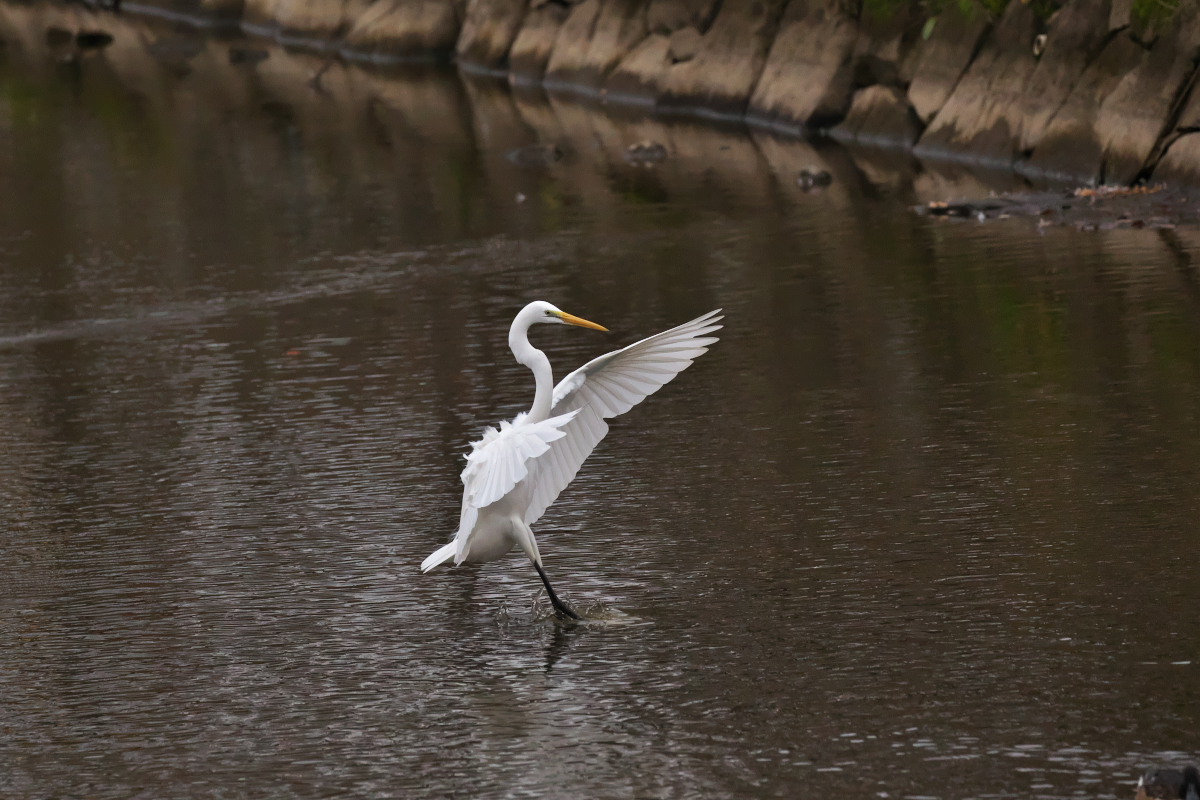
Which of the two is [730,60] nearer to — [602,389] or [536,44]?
[536,44]

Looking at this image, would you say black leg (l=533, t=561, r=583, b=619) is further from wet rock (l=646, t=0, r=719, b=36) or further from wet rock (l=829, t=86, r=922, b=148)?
wet rock (l=646, t=0, r=719, b=36)

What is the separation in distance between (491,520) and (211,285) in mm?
11840

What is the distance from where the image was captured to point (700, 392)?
13078 mm

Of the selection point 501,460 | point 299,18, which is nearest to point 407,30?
point 299,18

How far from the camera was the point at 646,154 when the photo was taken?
27.4 metres

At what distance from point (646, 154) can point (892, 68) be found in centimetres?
389

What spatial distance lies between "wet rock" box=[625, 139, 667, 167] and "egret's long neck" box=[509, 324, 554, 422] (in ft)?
60.2

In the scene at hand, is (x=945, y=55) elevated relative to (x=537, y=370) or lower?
elevated

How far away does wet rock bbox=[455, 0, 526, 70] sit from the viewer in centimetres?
3894

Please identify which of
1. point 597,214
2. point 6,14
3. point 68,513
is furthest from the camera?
point 6,14

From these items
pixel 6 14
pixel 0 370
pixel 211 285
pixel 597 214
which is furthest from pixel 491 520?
pixel 6 14

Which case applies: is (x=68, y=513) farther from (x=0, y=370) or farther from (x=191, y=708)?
(x=0, y=370)

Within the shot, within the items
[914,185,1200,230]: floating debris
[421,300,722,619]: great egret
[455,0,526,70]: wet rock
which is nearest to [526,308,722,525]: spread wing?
[421,300,722,619]: great egret

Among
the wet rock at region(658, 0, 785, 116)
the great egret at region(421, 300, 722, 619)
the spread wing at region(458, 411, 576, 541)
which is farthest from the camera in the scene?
the wet rock at region(658, 0, 785, 116)
